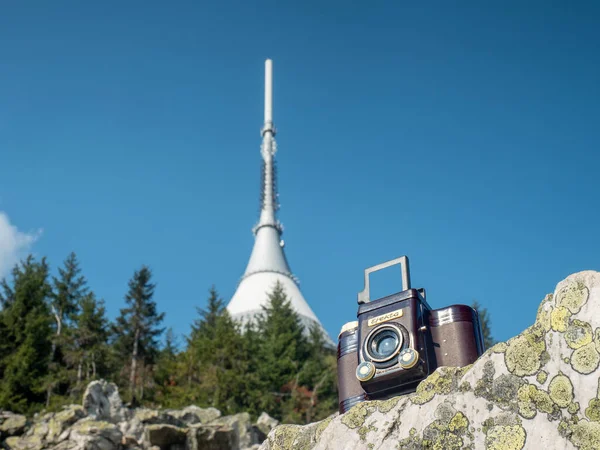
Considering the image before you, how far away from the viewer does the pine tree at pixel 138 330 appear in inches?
1072

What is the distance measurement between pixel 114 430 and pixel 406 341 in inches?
557

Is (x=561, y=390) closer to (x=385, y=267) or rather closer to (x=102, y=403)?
(x=385, y=267)

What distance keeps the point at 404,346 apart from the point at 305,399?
23101mm

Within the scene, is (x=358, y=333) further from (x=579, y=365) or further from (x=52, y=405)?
(x=52, y=405)

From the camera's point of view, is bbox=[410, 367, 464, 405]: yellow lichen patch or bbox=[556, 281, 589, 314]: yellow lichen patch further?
bbox=[410, 367, 464, 405]: yellow lichen patch

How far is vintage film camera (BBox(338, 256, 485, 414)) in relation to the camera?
374 cm

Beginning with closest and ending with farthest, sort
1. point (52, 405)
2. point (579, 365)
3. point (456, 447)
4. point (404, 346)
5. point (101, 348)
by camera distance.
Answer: point (579, 365)
point (456, 447)
point (404, 346)
point (52, 405)
point (101, 348)

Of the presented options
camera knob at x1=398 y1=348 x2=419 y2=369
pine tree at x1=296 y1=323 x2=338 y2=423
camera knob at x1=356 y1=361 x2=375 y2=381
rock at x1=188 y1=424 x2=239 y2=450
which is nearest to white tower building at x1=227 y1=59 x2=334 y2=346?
pine tree at x1=296 y1=323 x2=338 y2=423

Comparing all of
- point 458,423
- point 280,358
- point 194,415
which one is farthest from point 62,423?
point 458,423

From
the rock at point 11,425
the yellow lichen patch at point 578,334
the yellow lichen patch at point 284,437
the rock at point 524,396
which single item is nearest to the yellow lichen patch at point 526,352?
the rock at point 524,396

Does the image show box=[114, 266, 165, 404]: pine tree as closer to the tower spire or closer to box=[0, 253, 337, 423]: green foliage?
box=[0, 253, 337, 423]: green foliage

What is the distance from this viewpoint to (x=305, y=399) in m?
26.0

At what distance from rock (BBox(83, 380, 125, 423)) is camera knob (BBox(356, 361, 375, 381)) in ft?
50.2

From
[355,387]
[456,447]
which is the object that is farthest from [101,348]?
[456,447]
